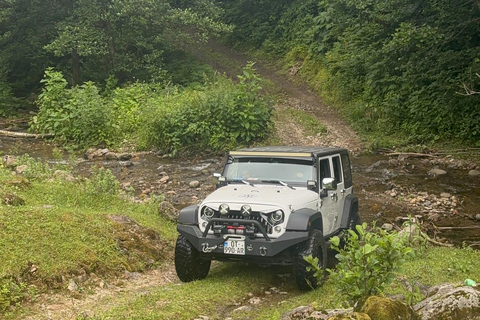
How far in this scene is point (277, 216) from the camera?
7.37 meters

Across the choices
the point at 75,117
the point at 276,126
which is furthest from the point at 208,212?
the point at 75,117

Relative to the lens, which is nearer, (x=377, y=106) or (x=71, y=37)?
(x=377, y=106)

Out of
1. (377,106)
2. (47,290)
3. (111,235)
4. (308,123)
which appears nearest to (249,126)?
(308,123)

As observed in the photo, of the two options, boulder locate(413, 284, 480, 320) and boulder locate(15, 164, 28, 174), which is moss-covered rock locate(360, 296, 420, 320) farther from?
boulder locate(15, 164, 28, 174)

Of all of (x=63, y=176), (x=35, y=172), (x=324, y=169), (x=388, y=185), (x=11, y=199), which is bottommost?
(x=388, y=185)

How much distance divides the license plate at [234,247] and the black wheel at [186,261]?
62 centimetres

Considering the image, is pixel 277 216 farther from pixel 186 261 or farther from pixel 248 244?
pixel 186 261

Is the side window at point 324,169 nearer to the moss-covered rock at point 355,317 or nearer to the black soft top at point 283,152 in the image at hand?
the black soft top at point 283,152

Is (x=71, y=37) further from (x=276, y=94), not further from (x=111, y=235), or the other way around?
(x=111, y=235)

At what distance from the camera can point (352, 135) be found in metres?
23.0

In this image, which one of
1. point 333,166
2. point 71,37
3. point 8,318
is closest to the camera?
point 8,318

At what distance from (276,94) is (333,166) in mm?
19669

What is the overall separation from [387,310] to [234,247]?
3228 millimetres

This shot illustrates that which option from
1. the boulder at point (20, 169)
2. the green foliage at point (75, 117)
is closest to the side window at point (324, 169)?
the boulder at point (20, 169)
